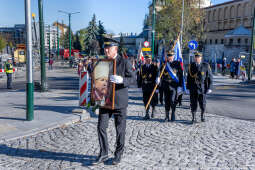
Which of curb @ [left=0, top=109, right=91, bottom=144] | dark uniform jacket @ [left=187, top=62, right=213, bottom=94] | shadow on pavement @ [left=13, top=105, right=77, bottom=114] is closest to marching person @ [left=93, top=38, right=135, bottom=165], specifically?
curb @ [left=0, top=109, right=91, bottom=144]

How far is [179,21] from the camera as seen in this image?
3628 centimetres

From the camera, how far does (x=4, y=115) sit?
755 centimetres

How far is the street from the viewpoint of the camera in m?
4.36

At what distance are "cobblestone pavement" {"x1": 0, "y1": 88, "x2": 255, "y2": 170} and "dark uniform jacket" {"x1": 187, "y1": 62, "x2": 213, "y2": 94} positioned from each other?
0.96m

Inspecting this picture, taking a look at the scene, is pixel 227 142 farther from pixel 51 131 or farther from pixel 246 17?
pixel 246 17

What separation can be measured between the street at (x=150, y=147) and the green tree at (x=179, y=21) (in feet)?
99.6

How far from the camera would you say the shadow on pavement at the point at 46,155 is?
4.48 m

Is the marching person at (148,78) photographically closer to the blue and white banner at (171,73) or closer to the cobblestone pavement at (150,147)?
the blue and white banner at (171,73)

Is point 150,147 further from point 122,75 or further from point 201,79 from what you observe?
point 201,79

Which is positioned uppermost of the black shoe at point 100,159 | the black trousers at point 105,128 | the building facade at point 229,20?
the building facade at point 229,20

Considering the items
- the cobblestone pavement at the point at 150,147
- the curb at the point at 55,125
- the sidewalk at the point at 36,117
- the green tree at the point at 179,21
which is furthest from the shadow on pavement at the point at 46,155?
the green tree at the point at 179,21

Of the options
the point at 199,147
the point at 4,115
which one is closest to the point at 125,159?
the point at 199,147

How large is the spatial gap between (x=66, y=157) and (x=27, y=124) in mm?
2446

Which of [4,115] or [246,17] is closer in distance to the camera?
[4,115]
